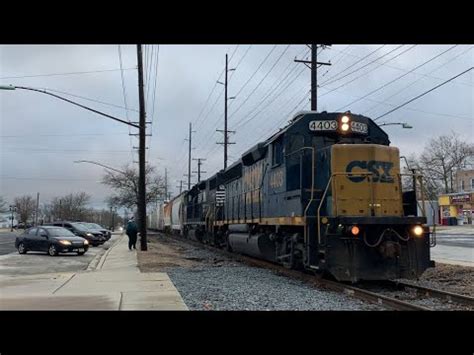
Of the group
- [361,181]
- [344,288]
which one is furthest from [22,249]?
[361,181]

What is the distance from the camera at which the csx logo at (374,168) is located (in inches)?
470

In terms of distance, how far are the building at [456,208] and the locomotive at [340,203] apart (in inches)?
2221

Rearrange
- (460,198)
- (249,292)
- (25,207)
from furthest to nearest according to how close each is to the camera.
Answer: (25,207), (460,198), (249,292)

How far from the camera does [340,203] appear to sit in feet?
38.8

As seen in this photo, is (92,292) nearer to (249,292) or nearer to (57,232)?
(249,292)

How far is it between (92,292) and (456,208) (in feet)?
214

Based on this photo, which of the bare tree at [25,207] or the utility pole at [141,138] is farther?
Answer: the bare tree at [25,207]

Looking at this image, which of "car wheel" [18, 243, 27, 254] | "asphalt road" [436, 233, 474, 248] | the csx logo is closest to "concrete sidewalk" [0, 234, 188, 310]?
the csx logo

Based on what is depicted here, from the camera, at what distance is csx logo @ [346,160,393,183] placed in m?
11.9

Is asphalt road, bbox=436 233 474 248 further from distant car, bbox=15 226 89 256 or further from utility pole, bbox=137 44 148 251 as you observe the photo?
distant car, bbox=15 226 89 256

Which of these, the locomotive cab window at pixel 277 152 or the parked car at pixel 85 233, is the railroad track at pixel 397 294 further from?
the parked car at pixel 85 233

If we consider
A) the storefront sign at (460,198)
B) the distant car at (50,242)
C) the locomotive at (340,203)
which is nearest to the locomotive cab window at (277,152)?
the locomotive at (340,203)
